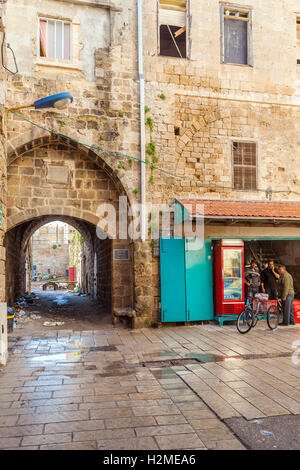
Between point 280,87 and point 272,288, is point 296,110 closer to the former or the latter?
point 280,87

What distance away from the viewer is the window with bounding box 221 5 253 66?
11.6m

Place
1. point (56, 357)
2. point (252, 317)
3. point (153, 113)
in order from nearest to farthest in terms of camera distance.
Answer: point (56, 357) → point (252, 317) → point (153, 113)

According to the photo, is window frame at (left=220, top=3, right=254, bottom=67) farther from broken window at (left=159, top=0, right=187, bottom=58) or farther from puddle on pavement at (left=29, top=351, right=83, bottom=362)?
puddle on pavement at (left=29, top=351, right=83, bottom=362)

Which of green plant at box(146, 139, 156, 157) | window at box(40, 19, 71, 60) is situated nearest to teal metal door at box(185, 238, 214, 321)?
green plant at box(146, 139, 156, 157)

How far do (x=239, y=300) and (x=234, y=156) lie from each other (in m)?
4.10

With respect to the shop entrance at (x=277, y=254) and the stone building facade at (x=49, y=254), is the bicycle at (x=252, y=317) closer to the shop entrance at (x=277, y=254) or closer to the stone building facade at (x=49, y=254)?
the shop entrance at (x=277, y=254)

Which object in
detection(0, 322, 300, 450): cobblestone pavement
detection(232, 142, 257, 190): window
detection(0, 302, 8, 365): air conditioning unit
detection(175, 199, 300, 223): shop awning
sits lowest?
detection(0, 322, 300, 450): cobblestone pavement

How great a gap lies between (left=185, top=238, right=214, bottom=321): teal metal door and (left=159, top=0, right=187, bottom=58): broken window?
5539 millimetres

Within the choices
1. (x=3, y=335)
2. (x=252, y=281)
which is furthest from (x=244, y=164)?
(x=3, y=335)

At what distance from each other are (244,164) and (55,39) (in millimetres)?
6133

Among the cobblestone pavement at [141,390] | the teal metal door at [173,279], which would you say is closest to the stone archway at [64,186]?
the teal metal door at [173,279]

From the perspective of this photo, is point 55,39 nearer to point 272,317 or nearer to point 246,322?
point 246,322

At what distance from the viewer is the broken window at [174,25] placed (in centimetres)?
1128

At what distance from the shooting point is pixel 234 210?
10297 mm
